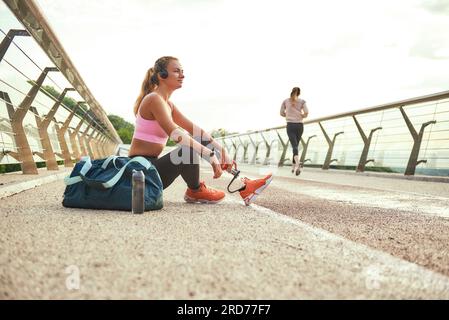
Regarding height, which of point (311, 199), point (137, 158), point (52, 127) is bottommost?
point (311, 199)

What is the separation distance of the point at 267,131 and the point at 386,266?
1909cm

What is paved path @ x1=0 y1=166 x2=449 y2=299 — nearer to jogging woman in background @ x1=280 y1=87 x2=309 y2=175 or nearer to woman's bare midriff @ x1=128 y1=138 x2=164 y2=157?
woman's bare midriff @ x1=128 y1=138 x2=164 y2=157

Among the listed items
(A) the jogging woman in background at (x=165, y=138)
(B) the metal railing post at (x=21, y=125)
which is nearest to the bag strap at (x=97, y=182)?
(A) the jogging woman in background at (x=165, y=138)

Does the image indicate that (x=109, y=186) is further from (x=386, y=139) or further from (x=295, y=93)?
(x=386, y=139)

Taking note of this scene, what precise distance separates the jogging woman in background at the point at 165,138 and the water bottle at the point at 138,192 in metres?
0.59

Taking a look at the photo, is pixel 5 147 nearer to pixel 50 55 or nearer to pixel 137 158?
pixel 50 55

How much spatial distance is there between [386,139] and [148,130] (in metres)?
8.86

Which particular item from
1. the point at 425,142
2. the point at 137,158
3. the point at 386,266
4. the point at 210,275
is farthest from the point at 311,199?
the point at 425,142

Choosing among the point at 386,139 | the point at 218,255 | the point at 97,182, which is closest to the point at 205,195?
the point at 97,182

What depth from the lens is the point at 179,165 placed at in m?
4.28

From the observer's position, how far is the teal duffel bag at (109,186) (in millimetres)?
3576

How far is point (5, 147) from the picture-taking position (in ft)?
17.6

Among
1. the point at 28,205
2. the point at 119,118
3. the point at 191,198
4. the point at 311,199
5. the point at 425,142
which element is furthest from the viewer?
the point at 119,118
